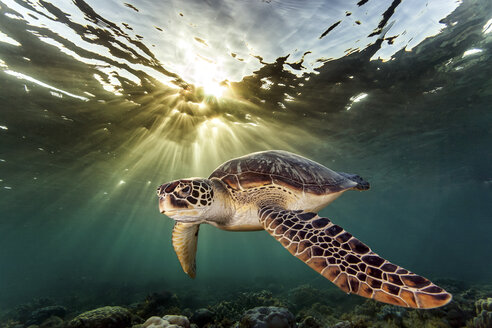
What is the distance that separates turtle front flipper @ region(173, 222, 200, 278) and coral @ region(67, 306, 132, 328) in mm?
2049

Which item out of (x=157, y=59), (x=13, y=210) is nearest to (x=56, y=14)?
(x=157, y=59)

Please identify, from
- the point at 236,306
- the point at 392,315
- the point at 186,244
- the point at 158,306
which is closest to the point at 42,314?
the point at 158,306

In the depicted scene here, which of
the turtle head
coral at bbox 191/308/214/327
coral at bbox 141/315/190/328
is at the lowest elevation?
coral at bbox 191/308/214/327

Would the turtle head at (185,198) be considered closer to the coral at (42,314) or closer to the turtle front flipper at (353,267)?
the turtle front flipper at (353,267)

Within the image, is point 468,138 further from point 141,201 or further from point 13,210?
point 13,210

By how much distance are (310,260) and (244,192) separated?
1798mm

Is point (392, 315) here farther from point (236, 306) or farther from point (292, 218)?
point (236, 306)

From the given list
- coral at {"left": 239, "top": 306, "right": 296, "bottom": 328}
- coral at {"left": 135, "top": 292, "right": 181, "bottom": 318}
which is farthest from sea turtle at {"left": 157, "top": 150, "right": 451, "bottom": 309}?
coral at {"left": 135, "top": 292, "right": 181, "bottom": 318}

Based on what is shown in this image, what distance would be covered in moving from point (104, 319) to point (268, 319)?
139 inches

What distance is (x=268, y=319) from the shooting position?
3.74 m

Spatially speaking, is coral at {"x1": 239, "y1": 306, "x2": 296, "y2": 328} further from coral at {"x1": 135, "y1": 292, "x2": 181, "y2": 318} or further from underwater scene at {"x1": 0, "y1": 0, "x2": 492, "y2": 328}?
coral at {"x1": 135, "y1": 292, "x2": 181, "y2": 318}

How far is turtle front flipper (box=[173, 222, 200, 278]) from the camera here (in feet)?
12.8

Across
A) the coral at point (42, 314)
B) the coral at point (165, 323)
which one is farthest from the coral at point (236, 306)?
the coral at point (42, 314)

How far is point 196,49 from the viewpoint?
21.6ft
